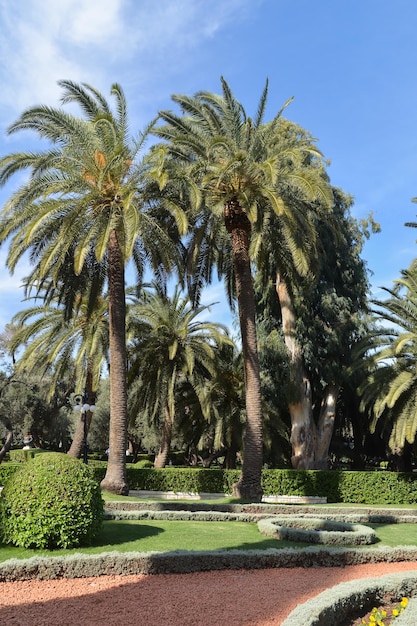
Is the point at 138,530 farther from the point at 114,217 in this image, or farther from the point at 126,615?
the point at 114,217

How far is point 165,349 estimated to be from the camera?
84.4 ft

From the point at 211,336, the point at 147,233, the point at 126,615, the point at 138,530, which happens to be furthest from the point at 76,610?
the point at 211,336

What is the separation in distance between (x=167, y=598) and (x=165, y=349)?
19655mm

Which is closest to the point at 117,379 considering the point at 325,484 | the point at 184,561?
the point at 184,561

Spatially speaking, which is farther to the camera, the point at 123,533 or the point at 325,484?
the point at 325,484

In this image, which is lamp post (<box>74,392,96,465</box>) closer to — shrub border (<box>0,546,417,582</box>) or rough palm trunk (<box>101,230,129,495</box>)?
rough palm trunk (<box>101,230,129,495</box>)

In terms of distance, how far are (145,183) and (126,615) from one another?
43.8 ft

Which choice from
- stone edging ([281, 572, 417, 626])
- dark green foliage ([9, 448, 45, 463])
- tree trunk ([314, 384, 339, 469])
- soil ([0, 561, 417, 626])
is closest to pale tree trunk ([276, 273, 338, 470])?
tree trunk ([314, 384, 339, 469])

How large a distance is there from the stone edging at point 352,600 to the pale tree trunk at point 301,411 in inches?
728

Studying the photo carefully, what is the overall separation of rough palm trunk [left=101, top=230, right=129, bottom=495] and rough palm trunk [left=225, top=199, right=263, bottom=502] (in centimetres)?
364

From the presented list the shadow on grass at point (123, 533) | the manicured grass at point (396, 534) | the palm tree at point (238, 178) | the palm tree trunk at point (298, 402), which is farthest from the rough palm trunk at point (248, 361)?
the palm tree trunk at point (298, 402)

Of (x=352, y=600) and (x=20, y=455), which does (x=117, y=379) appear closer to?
(x=352, y=600)

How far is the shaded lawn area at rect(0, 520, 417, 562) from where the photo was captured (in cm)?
841

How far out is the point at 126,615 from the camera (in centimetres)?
547
